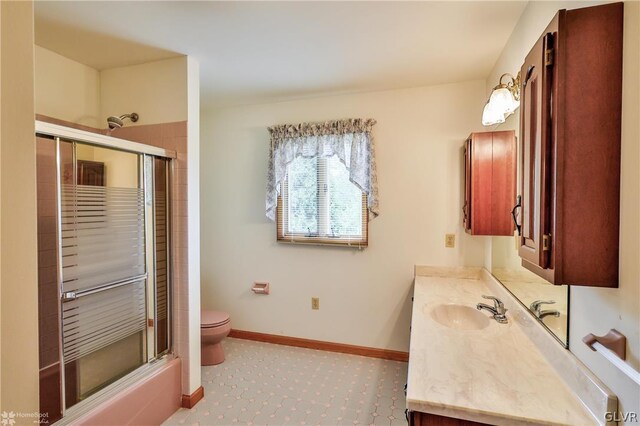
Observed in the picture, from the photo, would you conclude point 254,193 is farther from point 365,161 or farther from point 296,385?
point 296,385

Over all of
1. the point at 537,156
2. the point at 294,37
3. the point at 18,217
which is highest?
the point at 294,37

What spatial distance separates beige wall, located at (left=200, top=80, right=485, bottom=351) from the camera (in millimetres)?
2572

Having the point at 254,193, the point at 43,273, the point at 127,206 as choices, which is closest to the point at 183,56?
the point at 127,206

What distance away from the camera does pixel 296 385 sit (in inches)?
90.8

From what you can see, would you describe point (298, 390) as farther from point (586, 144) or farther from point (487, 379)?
point (586, 144)

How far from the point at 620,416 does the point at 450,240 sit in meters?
1.77

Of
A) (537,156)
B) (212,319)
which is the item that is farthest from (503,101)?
(212,319)

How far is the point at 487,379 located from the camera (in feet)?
3.49

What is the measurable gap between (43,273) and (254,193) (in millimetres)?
1806

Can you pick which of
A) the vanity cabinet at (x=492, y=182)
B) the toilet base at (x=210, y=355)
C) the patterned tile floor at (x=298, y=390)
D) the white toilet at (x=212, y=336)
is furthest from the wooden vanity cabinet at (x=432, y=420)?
the toilet base at (x=210, y=355)

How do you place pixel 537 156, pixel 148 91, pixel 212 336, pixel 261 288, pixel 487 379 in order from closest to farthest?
pixel 537 156, pixel 487 379, pixel 148 91, pixel 212 336, pixel 261 288

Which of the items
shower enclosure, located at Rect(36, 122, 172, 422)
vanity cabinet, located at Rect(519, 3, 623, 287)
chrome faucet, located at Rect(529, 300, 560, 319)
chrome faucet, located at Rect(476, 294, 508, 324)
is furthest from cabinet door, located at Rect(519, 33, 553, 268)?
shower enclosure, located at Rect(36, 122, 172, 422)

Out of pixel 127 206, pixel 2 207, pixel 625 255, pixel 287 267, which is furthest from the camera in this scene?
pixel 287 267

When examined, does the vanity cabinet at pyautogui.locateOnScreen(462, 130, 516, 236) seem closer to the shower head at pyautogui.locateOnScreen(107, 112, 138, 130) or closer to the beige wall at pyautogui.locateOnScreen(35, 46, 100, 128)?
the shower head at pyautogui.locateOnScreen(107, 112, 138, 130)
